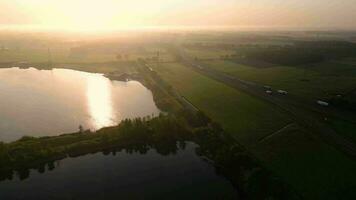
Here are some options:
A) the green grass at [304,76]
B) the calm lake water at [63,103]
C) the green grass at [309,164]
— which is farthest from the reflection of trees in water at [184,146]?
the green grass at [304,76]

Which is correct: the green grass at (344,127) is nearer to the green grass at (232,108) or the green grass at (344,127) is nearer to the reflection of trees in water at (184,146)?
the green grass at (232,108)

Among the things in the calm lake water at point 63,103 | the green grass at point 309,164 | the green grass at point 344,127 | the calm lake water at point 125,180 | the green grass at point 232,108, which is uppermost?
the green grass at point 344,127

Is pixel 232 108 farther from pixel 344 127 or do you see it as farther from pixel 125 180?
pixel 125 180

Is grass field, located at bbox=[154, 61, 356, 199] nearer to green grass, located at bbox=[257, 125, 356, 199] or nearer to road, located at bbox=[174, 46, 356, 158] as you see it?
green grass, located at bbox=[257, 125, 356, 199]

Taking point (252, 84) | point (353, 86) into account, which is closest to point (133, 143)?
point (252, 84)

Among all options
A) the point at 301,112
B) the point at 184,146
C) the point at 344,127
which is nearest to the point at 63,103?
the point at 184,146

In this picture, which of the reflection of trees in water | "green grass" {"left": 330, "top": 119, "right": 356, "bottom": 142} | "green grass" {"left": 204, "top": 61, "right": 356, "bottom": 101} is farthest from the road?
the reflection of trees in water

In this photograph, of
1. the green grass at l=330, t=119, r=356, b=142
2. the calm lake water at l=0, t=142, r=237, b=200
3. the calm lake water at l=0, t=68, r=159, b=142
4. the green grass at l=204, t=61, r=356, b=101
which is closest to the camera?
the calm lake water at l=0, t=142, r=237, b=200

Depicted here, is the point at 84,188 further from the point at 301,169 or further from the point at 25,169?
the point at 301,169
